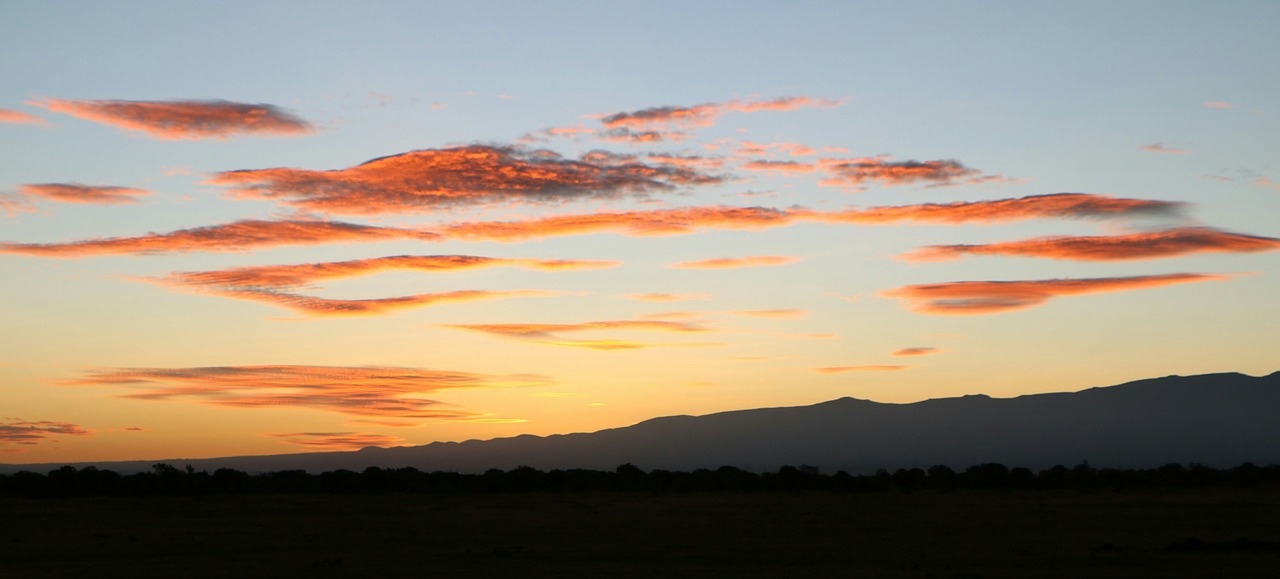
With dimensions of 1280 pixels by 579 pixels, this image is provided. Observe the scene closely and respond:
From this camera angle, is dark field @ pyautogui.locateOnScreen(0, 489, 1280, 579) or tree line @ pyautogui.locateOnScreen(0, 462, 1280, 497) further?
tree line @ pyautogui.locateOnScreen(0, 462, 1280, 497)

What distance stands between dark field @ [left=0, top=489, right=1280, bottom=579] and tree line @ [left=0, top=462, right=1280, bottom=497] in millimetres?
10524

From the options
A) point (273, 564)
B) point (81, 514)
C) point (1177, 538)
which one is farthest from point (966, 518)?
point (81, 514)

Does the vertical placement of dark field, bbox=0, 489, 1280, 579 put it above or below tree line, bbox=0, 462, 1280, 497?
below

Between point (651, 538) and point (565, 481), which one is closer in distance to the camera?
point (651, 538)

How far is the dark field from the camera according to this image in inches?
1136

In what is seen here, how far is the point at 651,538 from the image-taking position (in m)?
37.5

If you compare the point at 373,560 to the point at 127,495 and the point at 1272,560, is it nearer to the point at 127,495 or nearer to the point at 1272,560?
the point at 1272,560

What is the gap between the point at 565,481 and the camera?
79875 mm

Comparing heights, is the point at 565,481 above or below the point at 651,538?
above

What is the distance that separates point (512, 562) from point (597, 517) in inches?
687

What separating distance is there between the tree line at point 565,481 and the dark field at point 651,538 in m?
10.5

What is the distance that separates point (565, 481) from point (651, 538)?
4293 cm

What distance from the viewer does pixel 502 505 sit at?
2297 inches

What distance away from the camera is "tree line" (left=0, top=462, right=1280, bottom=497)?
70.8m
